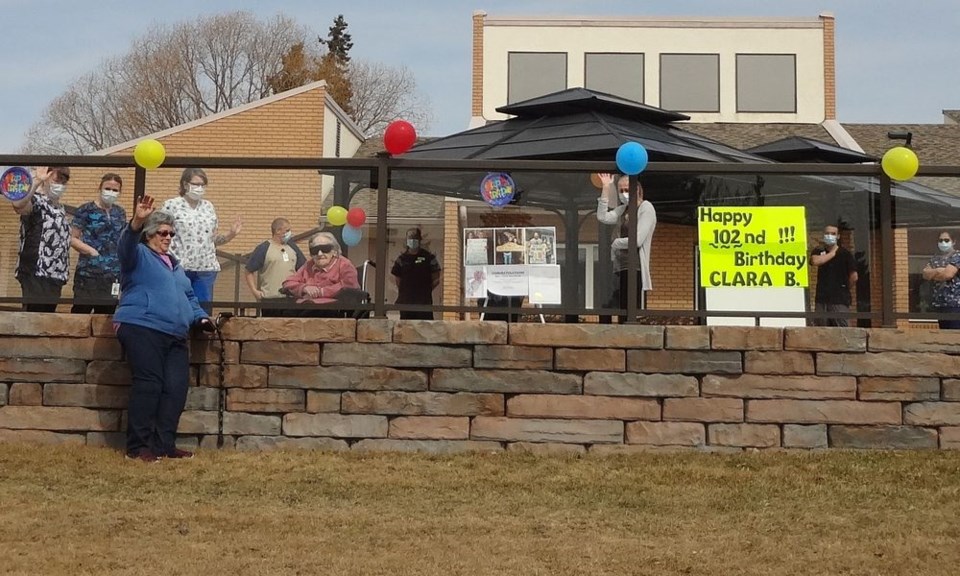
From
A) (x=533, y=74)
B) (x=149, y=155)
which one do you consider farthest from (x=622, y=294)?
(x=533, y=74)

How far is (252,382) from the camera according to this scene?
289 inches

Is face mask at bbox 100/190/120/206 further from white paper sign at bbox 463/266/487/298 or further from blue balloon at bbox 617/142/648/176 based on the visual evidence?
blue balloon at bbox 617/142/648/176

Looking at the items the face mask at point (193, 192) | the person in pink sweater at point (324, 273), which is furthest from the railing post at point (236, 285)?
the face mask at point (193, 192)

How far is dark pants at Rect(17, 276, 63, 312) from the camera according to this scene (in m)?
7.65

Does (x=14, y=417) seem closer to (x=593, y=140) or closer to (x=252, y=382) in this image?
(x=252, y=382)

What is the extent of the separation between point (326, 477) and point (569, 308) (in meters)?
Answer: 2.05

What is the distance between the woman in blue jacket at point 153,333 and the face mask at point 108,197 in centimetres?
72

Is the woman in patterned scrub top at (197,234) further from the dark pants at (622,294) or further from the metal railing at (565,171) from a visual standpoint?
the dark pants at (622,294)

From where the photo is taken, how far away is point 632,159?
288 inches

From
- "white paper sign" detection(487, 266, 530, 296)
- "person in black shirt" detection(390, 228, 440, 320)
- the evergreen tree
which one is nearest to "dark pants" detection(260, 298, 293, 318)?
"person in black shirt" detection(390, 228, 440, 320)

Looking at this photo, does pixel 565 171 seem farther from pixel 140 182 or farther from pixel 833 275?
pixel 140 182

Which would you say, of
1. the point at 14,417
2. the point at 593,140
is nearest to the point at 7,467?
the point at 14,417

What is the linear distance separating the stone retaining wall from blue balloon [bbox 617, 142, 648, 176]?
1091mm

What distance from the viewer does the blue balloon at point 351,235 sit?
756cm
